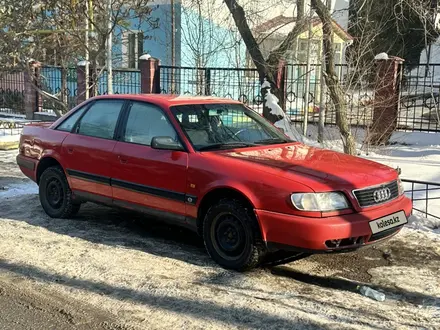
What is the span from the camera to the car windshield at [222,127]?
5.39 meters

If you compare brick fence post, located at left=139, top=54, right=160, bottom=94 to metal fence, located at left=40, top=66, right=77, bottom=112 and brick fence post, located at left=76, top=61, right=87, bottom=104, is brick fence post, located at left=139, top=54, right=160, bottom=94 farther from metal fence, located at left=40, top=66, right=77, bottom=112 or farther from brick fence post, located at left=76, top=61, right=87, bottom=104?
metal fence, located at left=40, top=66, right=77, bottom=112

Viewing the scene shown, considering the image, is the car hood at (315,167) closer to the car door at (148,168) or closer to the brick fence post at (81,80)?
the car door at (148,168)

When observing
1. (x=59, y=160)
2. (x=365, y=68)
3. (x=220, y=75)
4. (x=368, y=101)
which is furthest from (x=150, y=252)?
(x=220, y=75)

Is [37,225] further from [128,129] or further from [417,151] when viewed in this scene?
[417,151]

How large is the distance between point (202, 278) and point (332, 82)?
6.41 metres

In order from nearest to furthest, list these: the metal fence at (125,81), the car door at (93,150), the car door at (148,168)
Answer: the car door at (148,168)
the car door at (93,150)
the metal fence at (125,81)

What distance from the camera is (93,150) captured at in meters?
6.05

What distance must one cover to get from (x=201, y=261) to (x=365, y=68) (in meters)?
7.18


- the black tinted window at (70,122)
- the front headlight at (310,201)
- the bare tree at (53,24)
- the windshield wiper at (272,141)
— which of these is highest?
the bare tree at (53,24)

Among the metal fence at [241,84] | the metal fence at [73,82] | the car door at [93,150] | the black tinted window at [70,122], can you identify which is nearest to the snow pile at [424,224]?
the car door at [93,150]

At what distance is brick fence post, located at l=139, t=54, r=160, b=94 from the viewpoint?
52.8 feet

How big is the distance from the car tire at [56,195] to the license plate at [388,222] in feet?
12.1

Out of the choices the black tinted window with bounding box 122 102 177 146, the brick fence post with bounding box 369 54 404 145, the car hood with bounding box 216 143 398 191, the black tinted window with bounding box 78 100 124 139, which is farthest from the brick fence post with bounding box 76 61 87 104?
the car hood with bounding box 216 143 398 191

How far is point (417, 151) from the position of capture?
39.5 ft
